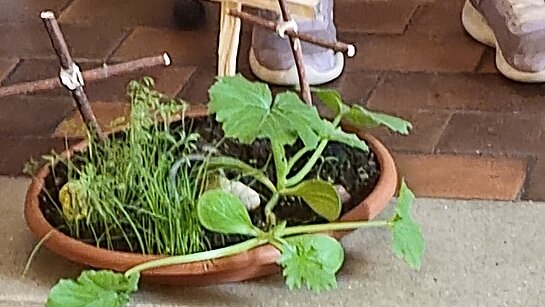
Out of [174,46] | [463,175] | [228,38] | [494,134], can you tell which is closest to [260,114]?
[228,38]

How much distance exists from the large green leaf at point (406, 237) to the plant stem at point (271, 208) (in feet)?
0.45

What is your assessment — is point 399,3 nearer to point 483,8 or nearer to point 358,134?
point 483,8

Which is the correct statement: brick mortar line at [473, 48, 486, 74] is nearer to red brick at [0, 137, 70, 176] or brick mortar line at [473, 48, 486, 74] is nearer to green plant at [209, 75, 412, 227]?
green plant at [209, 75, 412, 227]

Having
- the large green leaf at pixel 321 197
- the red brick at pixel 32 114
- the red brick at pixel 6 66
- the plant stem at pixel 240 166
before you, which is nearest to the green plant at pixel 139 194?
the plant stem at pixel 240 166

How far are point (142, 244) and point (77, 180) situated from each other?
120 millimetres

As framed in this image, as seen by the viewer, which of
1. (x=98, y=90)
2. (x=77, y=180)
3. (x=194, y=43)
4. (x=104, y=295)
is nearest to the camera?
(x=104, y=295)

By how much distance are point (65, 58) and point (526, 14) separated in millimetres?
772

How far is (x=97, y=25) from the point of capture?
6.21ft

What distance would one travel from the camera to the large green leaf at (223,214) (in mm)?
1096

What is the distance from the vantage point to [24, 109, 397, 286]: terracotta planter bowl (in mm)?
1112

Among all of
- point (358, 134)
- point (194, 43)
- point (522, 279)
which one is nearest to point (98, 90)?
point (194, 43)

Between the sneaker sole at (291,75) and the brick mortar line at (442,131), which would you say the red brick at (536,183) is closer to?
the brick mortar line at (442,131)

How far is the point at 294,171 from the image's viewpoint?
127cm

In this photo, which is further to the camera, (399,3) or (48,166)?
(399,3)
